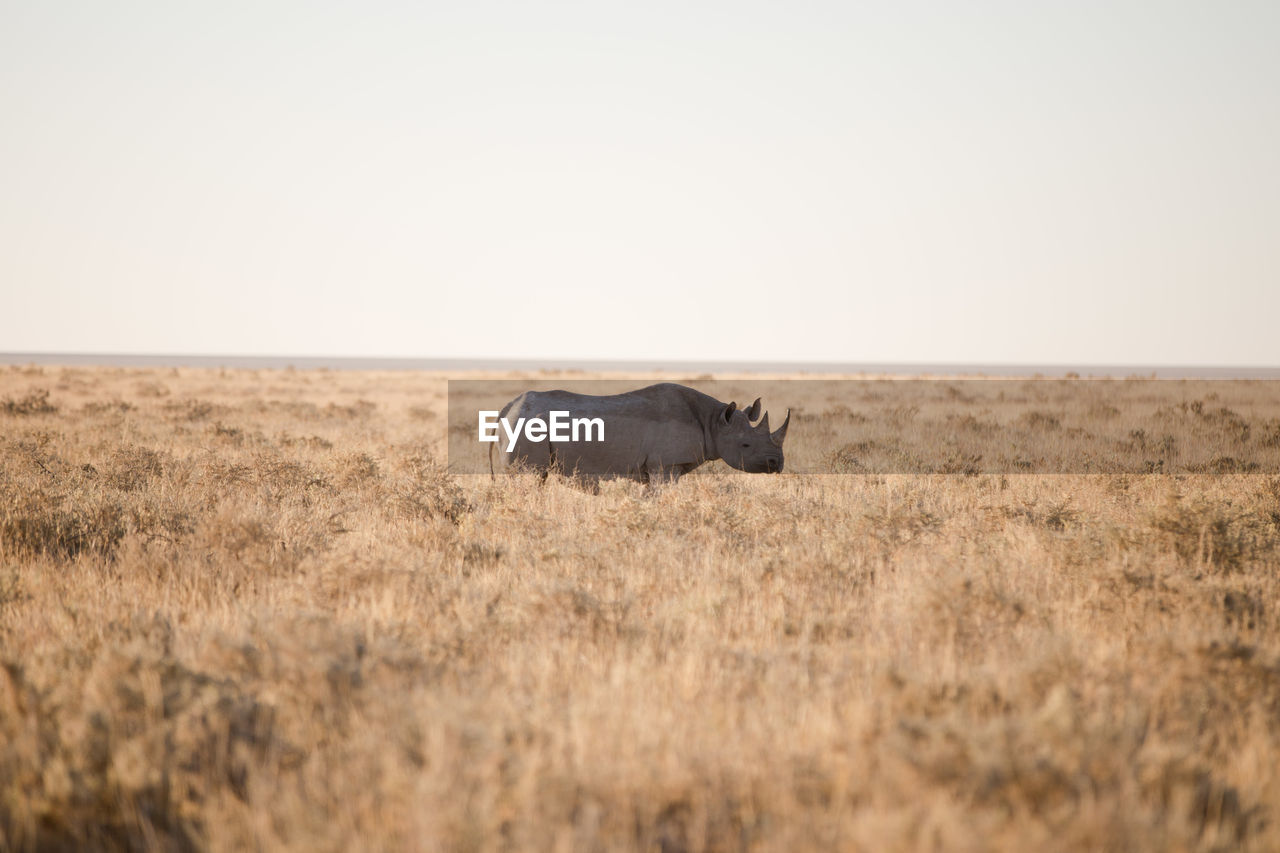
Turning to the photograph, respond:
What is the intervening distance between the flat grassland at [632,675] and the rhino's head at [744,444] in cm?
209

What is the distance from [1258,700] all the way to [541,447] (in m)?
8.99

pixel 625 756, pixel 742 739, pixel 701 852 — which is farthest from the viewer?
pixel 742 739

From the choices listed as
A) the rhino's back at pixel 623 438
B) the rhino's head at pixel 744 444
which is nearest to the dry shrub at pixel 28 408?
the rhino's back at pixel 623 438

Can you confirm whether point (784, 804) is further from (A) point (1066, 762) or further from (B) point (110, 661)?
(B) point (110, 661)

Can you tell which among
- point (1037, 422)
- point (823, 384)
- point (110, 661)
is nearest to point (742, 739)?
point (110, 661)

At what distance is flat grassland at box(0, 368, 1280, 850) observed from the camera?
10.3ft

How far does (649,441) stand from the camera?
1155 cm

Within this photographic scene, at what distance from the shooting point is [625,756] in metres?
3.59

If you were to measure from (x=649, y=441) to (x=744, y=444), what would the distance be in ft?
4.70

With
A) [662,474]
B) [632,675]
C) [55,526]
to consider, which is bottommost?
[632,675]

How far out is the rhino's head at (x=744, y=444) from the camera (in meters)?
11.6

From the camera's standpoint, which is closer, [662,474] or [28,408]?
[662,474]

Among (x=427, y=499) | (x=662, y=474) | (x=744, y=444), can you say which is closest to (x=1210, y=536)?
(x=744, y=444)

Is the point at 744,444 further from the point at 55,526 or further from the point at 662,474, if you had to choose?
the point at 55,526
